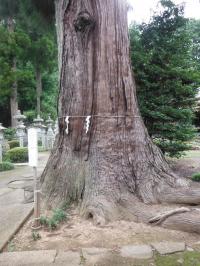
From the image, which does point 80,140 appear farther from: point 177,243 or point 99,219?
point 177,243

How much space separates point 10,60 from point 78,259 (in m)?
17.2

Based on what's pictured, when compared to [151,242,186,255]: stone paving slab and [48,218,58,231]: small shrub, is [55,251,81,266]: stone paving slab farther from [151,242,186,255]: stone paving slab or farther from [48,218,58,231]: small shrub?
[151,242,186,255]: stone paving slab

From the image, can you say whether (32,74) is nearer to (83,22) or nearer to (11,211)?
(83,22)

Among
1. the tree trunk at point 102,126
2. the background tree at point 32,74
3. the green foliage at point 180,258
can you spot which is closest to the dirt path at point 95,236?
the green foliage at point 180,258

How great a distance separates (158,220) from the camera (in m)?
3.01

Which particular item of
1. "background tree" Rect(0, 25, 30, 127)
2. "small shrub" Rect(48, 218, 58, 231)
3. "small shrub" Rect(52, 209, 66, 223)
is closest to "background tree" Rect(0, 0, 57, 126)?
"background tree" Rect(0, 25, 30, 127)

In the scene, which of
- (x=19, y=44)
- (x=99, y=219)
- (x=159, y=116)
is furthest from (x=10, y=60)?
(x=99, y=219)

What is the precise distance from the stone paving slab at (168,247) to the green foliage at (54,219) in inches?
42.1

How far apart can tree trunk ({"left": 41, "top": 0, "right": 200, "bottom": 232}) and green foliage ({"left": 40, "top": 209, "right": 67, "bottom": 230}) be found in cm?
28

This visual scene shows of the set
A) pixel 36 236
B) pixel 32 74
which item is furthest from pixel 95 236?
pixel 32 74

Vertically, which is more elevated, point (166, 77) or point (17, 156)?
point (166, 77)

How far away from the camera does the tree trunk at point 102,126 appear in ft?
11.3

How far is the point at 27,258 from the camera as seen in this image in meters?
2.38

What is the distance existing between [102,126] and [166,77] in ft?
12.0
